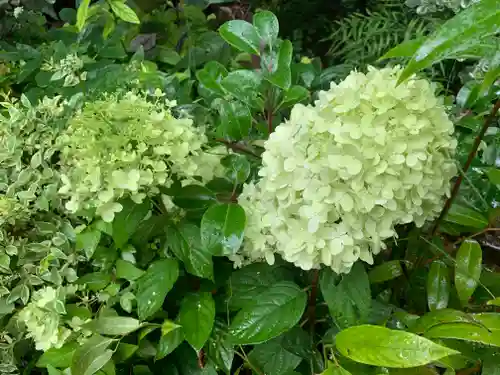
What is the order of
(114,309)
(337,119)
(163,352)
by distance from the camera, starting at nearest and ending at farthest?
(337,119) < (163,352) < (114,309)

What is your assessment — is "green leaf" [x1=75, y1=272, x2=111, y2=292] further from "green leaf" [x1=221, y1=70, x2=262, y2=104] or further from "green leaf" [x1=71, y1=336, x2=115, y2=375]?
"green leaf" [x1=221, y1=70, x2=262, y2=104]

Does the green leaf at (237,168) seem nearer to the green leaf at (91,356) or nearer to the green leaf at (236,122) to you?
the green leaf at (236,122)

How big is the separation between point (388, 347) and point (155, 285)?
32cm

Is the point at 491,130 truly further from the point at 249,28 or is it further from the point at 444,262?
the point at 249,28

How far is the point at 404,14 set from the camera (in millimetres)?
1411

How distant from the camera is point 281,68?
2.32 feet

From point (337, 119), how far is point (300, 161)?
0.06 metres

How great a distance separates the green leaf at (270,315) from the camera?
621 mm

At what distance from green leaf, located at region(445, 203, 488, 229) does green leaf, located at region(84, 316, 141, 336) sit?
0.45 meters

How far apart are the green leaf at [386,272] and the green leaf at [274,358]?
15 centimetres

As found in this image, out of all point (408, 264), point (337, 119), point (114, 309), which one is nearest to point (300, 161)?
point (337, 119)

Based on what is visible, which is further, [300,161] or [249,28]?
[249,28]

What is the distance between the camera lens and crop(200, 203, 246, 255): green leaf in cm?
63

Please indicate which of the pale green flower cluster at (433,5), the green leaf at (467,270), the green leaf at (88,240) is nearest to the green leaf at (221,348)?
the green leaf at (88,240)
